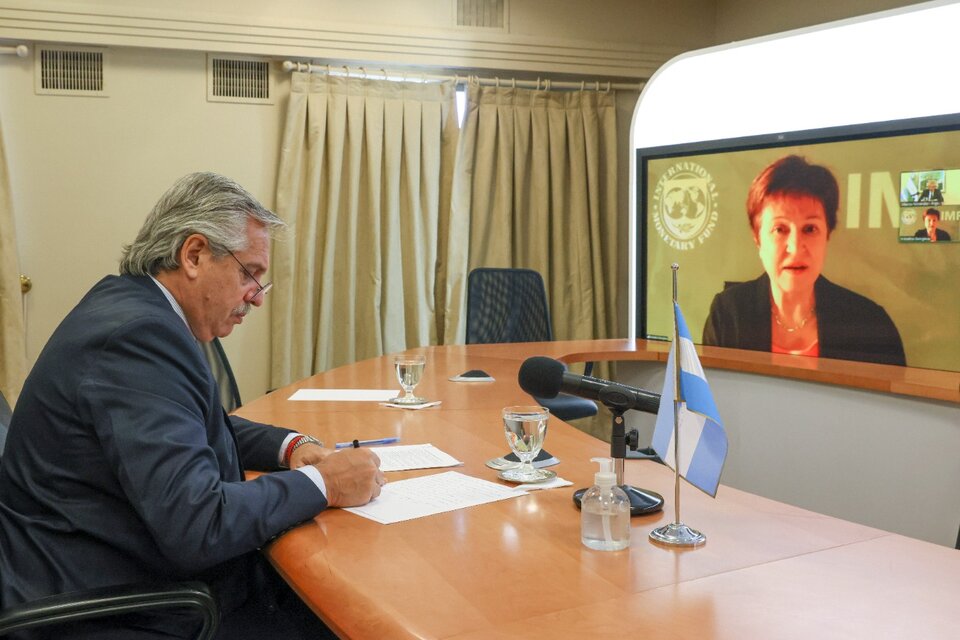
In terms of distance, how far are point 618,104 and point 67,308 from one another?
3.34 metres

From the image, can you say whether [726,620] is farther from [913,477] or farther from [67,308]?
[67,308]

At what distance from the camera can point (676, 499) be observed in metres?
1.24

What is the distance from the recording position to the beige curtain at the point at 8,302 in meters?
4.19

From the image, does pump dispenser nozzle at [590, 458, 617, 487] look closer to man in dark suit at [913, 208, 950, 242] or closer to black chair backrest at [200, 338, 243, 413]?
black chair backrest at [200, 338, 243, 413]

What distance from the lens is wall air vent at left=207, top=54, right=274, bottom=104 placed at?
15.1 feet

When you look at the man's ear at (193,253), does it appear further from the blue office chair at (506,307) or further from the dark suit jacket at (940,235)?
the dark suit jacket at (940,235)

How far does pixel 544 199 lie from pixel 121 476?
13.2ft

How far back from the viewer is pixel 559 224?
506 centimetres

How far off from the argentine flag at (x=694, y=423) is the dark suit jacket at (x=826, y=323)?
8.19 ft

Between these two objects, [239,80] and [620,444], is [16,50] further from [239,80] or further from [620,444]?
[620,444]

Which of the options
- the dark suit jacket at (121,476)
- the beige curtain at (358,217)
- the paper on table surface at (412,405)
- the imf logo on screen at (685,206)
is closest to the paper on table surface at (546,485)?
the dark suit jacket at (121,476)

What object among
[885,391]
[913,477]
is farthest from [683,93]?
[913,477]

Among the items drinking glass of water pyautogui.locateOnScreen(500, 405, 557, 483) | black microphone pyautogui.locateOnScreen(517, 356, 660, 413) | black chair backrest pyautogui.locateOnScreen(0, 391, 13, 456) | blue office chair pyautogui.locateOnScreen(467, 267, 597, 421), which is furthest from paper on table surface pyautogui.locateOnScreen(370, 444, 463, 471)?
blue office chair pyautogui.locateOnScreen(467, 267, 597, 421)

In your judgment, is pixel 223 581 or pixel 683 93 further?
pixel 683 93
